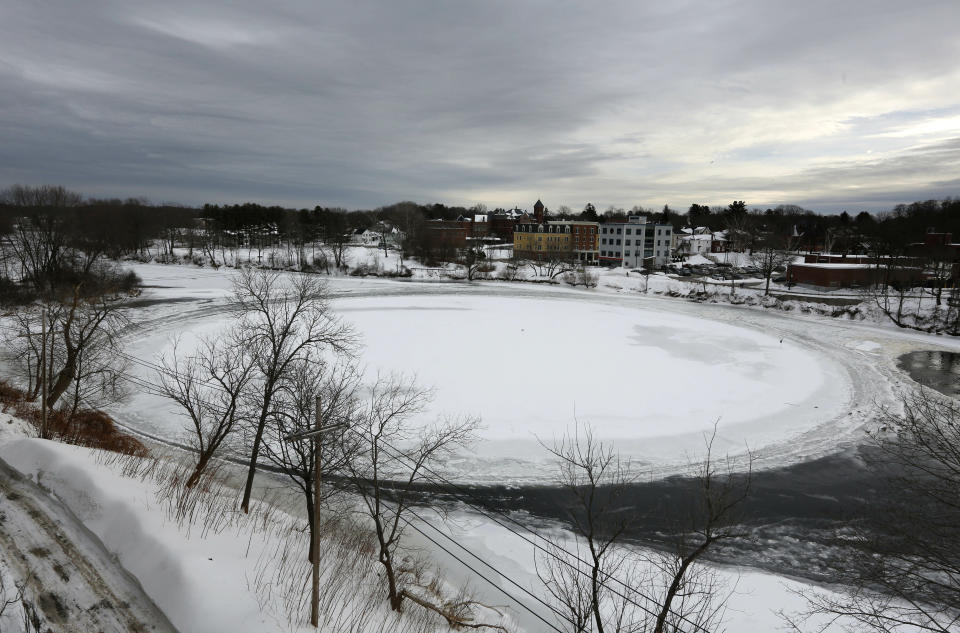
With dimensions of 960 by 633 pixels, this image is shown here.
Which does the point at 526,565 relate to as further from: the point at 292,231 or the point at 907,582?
the point at 292,231

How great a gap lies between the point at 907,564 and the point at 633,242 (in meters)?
89.7

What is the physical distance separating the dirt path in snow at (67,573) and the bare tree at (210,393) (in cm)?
426

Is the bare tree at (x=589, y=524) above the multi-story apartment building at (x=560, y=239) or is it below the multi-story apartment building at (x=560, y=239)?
below

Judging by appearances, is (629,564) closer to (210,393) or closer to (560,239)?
(210,393)

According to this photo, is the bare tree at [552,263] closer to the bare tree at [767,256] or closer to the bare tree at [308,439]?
the bare tree at [767,256]

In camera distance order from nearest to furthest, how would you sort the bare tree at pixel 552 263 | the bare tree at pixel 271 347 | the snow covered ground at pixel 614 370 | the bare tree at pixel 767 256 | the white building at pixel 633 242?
the bare tree at pixel 271 347, the snow covered ground at pixel 614 370, the bare tree at pixel 767 256, the bare tree at pixel 552 263, the white building at pixel 633 242

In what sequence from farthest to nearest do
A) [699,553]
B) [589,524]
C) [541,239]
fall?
[541,239]
[589,524]
[699,553]

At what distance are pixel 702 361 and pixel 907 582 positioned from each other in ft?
72.4

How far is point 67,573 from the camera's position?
8664mm

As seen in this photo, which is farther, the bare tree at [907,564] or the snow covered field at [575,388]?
the snow covered field at [575,388]

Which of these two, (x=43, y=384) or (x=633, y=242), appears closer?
(x=43, y=384)

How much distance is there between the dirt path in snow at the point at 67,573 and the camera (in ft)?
25.6

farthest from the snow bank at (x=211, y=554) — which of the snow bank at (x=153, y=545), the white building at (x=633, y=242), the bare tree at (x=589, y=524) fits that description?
the white building at (x=633, y=242)

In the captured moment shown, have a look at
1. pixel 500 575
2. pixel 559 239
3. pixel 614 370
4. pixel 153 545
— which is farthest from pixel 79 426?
pixel 559 239
